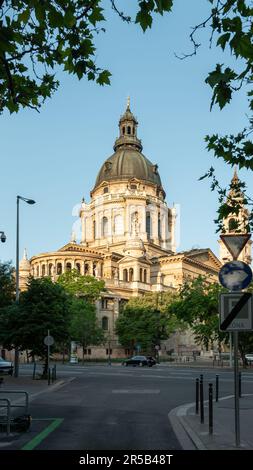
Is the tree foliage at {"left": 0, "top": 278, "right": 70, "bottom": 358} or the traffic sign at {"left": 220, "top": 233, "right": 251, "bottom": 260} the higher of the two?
the traffic sign at {"left": 220, "top": 233, "right": 251, "bottom": 260}

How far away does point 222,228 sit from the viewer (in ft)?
49.1

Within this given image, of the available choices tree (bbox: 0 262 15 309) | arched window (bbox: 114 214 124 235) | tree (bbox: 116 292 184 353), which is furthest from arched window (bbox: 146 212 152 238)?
tree (bbox: 0 262 15 309)

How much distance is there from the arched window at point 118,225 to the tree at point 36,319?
78.5m

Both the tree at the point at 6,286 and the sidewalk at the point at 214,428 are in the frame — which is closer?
the sidewalk at the point at 214,428

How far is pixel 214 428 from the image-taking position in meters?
12.4

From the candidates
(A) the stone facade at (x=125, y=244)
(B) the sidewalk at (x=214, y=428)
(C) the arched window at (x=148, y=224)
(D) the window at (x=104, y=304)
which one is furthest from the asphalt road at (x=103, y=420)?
(C) the arched window at (x=148, y=224)

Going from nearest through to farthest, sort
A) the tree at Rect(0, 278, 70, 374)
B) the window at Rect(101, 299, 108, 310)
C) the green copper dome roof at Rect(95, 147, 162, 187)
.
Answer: the tree at Rect(0, 278, 70, 374) → the window at Rect(101, 299, 108, 310) → the green copper dome roof at Rect(95, 147, 162, 187)

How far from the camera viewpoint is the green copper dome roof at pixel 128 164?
12077 cm

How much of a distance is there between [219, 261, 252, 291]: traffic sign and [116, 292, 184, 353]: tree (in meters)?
63.7

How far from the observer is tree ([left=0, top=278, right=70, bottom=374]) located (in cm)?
3238

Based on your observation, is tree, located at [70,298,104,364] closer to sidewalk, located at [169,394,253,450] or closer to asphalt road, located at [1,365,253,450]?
asphalt road, located at [1,365,253,450]

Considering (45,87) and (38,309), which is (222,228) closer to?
(45,87)

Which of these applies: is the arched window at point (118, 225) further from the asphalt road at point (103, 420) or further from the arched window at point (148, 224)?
the asphalt road at point (103, 420)
